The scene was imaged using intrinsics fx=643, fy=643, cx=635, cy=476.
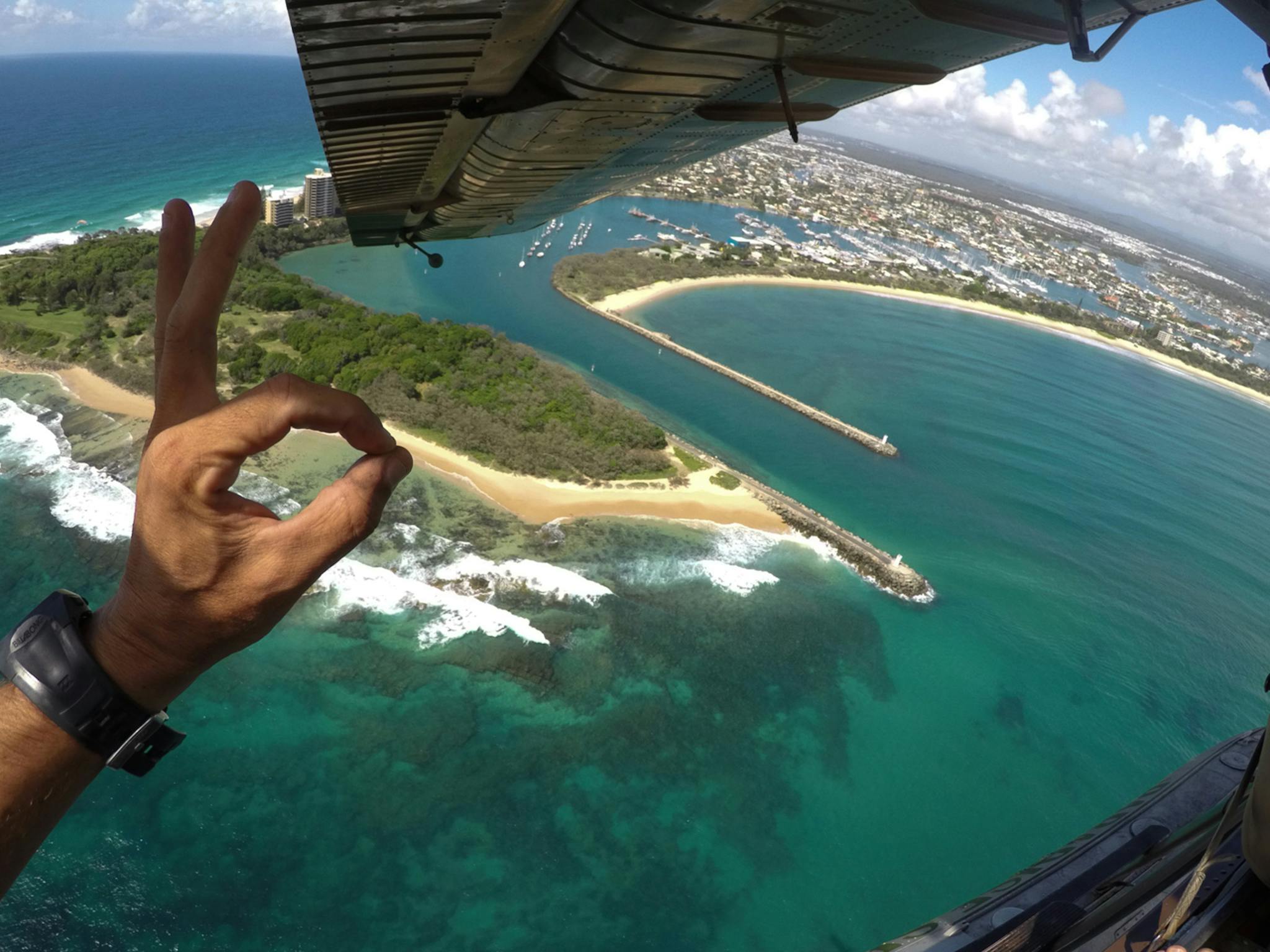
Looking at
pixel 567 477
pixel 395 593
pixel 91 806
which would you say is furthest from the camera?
pixel 567 477

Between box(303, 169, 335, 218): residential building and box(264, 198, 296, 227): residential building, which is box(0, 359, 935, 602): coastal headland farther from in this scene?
box(303, 169, 335, 218): residential building

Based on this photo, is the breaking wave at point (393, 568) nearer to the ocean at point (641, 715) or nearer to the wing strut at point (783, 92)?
the ocean at point (641, 715)

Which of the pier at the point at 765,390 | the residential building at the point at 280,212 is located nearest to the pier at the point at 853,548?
the pier at the point at 765,390

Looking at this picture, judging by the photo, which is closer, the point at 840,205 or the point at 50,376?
the point at 50,376

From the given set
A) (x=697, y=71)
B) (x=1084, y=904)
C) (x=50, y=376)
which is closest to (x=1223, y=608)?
(x=1084, y=904)

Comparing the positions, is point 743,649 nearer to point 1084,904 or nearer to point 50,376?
point 1084,904

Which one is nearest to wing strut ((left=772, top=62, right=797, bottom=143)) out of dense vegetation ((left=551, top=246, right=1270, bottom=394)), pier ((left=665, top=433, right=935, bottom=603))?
pier ((left=665, top=433, right=935, bottom=603))

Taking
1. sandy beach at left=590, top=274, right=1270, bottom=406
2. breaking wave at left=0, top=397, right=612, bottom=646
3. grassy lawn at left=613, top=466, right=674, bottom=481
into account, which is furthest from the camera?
sandy beach at left=590, top=274, right=1270, bottom=406

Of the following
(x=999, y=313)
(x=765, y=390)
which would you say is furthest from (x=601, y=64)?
(x=999, y=313)
